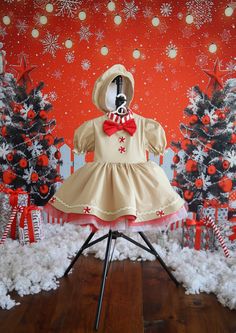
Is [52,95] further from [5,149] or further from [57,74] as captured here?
[5,149]

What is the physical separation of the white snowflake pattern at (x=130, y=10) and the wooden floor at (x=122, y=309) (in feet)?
6.25

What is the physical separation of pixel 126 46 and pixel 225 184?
136cm

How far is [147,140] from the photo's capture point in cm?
179

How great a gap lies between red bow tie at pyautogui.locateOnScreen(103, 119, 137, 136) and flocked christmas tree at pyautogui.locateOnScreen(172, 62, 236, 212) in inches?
40.7

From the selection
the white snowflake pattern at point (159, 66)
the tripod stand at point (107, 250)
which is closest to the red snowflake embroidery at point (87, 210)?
the tripod stand at point (107, 250)

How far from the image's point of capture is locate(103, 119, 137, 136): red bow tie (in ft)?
5.58

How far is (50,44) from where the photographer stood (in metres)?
2.60

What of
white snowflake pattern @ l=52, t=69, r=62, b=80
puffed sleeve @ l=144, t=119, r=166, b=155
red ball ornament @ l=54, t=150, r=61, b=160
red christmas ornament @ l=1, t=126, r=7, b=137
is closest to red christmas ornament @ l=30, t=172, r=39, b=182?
red ball ornament @ l=54, t=150, r=61, b=160

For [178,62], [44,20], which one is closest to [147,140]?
[178,62]

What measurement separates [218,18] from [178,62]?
0.43 m

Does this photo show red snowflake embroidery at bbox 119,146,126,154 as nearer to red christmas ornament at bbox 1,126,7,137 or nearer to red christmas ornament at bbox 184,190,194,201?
red christmas ornament at bbox 184,190,194,201

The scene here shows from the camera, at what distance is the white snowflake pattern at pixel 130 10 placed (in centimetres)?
251

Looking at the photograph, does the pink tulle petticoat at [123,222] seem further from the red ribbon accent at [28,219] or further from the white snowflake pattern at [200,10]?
the white snowflake pattern at [200,10]

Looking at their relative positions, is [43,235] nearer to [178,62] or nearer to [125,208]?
[125,208]
